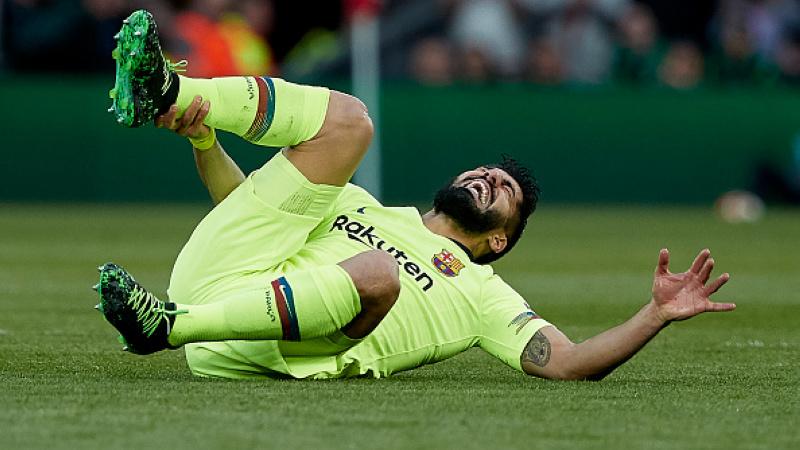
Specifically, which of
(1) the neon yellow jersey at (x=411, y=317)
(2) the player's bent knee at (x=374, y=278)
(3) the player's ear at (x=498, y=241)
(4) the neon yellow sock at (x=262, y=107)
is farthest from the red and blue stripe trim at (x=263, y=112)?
(3) the player's ear at (x=498, y=241)

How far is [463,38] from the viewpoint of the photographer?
20.2 metres

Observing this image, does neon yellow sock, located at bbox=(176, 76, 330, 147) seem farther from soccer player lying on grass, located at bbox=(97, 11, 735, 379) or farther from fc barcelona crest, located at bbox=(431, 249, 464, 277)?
fc barcelona crest, located at bbox=(431, 249, 464, 277)

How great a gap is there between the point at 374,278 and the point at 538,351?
2.49 ft

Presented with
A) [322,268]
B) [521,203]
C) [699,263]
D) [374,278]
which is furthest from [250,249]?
[699,263]

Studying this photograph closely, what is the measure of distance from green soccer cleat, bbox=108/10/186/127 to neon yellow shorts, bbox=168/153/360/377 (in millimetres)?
492

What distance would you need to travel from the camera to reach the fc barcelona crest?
6020 millimetres

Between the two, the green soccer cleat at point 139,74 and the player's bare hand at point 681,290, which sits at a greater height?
the green soccer cleat at point 139,74

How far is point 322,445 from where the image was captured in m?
4.29

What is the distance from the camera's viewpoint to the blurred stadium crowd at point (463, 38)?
1889 centimetres

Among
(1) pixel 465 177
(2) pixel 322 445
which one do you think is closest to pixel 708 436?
(2) pixel 322 445

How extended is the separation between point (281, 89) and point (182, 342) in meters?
1.00

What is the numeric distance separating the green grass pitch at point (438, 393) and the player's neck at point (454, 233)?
484mm

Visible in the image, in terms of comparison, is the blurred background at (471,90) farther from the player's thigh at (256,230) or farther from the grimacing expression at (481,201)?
the player's thigh at (256,230)

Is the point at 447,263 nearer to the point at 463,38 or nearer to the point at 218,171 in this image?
the point at 218,171
